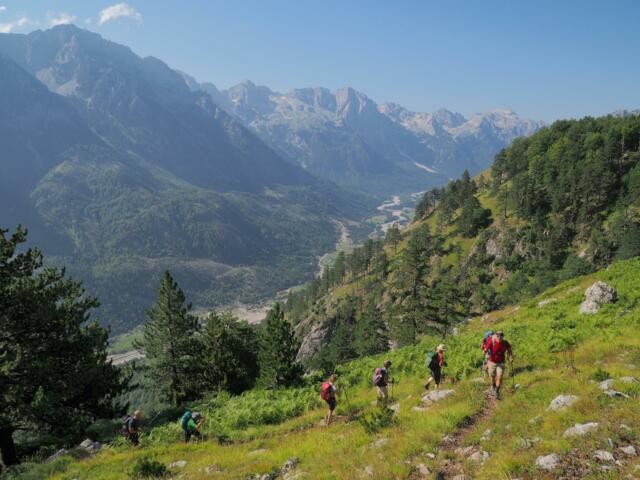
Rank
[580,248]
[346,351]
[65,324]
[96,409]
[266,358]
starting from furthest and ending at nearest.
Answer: [580,248], [346,351], [266,358], [96,409], [65,324]

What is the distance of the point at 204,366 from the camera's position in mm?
38938

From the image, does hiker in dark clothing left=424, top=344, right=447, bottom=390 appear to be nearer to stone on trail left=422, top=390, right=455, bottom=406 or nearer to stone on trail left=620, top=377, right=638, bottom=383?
stone on trail left=422, top=390, right=455, bottom=406

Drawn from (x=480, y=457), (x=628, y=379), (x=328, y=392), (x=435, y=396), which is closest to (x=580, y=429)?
(x=480, y=457)

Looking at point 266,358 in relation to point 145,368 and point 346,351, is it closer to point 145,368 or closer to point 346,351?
point 145,368

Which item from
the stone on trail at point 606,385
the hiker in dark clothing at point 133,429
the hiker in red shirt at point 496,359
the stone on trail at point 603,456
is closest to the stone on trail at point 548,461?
the stone on trail at point 603,456

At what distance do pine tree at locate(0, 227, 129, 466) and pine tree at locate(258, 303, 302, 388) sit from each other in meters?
13.8

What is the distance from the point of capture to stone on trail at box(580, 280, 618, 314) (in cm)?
2869

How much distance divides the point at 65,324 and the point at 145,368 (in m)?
13.9

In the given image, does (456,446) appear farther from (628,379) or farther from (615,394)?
(628,379)

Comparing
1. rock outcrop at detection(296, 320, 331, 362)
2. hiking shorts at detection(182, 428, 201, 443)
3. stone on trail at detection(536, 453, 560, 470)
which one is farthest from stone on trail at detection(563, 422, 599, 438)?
rock outcrop at detection(296, 320, 331, 362)

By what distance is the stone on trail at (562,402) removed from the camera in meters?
12.5

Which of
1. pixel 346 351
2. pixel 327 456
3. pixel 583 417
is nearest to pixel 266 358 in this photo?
pixel 327 456

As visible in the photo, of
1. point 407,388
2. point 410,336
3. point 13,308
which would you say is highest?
point 13,308

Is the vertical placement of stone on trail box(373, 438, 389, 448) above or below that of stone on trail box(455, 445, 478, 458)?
below
